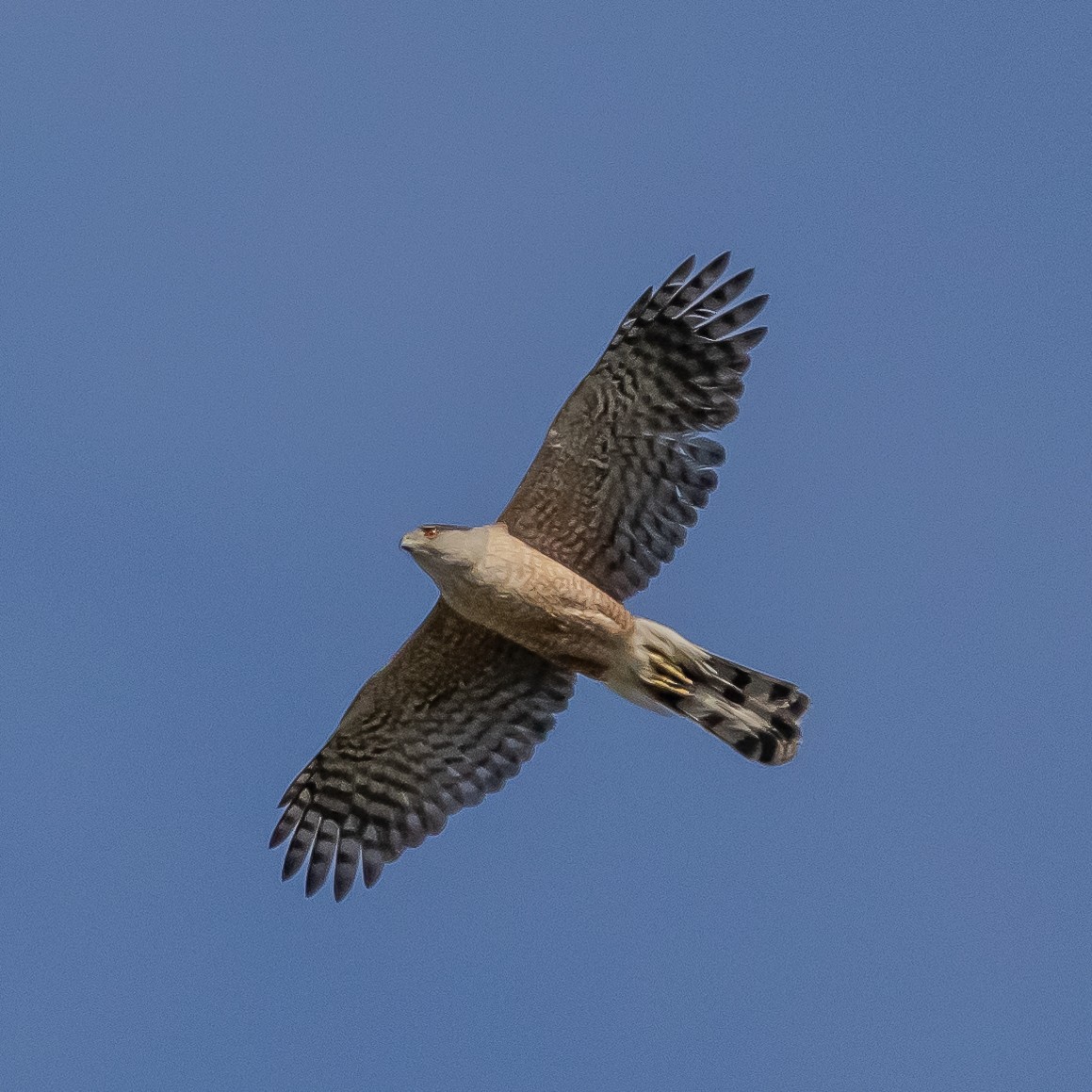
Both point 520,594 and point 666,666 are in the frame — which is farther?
point 666,666

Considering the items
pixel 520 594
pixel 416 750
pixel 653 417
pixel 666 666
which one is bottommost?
pixel 416 750

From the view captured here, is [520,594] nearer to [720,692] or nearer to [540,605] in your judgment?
[540,605]

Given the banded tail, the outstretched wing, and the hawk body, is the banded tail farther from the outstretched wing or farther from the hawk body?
the outstretched wing

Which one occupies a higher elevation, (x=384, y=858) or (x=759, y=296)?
(x=759, y=296)

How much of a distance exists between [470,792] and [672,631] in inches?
86.5

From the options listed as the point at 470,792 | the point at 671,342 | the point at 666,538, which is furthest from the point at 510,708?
the point at 671,342

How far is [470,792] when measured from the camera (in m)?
15.6

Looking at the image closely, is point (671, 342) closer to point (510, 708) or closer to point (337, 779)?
point (510, 708)

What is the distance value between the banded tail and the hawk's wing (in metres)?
0.83

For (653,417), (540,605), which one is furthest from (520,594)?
(653,417)

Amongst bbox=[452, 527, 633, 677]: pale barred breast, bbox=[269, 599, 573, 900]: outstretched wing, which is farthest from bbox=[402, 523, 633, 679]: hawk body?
bbox=[269, 599, 573, 900]: outstretched wing

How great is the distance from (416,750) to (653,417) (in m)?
3.30

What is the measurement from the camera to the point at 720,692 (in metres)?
14.8

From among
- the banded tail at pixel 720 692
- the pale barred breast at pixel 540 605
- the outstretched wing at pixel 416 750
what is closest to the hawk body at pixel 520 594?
the pale barred breast at pixel 540 605
